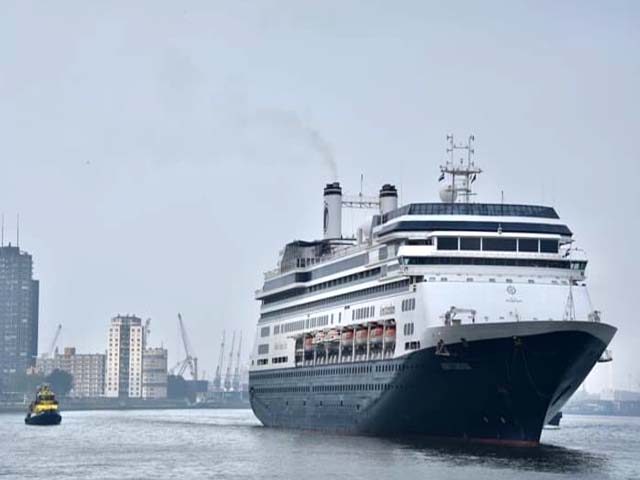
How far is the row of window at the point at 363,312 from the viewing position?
99875mm

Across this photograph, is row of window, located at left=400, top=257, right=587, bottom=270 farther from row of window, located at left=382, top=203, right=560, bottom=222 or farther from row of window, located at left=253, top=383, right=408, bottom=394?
row of window, located at left=253, top=383, right=408, bottom=394

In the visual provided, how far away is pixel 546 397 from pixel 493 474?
15.6 metres

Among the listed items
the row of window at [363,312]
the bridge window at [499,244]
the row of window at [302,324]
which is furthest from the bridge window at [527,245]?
the row of window at [302,324]

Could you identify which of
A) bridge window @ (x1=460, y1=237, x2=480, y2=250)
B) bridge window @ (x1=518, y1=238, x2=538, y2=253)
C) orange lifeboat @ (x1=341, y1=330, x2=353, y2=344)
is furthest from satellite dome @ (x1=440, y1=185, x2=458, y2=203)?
orange lifeboat @ (x1=341, y1=330, x2=353, y2=344)

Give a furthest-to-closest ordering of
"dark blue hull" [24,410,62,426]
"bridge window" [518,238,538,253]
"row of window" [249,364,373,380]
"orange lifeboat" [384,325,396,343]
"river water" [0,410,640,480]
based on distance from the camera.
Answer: "dark blue hull" [24,410,62,426], "row of window" [249,364,373,380], "orange lifeboat" [384,325,396,343], "bridge window" [518,238,538,253], "river water" [0,410,640,480]

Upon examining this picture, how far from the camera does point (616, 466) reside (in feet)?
267

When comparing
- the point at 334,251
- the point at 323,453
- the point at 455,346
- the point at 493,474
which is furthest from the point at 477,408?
the point at 334,251

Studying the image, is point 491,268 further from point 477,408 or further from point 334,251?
point 334,251

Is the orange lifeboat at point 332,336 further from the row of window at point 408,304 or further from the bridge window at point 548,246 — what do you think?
the bridge window at point 548,246

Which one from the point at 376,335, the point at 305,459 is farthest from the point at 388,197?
the point at 305,459

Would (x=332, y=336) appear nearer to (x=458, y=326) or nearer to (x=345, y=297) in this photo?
(x=345, y=297)

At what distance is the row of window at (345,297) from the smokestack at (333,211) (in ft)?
24.1

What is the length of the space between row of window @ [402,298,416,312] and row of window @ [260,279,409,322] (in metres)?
0.99

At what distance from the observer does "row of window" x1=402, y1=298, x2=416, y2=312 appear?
304ft
